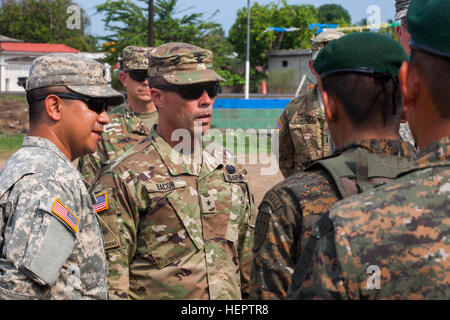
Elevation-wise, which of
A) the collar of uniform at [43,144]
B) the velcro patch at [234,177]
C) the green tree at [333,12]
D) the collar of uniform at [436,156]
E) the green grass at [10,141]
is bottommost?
the green grass at [10,141]

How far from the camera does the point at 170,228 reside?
9.74ft

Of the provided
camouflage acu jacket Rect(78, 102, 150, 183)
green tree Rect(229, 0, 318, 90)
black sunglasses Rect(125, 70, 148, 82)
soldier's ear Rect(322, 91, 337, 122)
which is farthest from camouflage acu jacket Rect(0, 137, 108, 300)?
green tree Rect(229, 0, 318, 90)

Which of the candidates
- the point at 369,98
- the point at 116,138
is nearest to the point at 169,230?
the point at 369,98

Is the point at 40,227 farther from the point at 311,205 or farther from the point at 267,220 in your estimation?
the point at 311,205

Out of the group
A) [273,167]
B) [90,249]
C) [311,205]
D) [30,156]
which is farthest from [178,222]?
[273,167]

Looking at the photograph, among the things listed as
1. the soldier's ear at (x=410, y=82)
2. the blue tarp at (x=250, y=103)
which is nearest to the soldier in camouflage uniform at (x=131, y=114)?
the soldier's ear at (x=410, y=82)

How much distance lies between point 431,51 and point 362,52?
550 mm

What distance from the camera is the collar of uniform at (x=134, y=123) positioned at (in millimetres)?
5461

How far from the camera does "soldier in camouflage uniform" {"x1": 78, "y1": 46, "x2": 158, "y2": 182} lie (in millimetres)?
5312

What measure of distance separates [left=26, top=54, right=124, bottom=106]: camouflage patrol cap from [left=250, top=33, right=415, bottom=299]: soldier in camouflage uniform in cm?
116

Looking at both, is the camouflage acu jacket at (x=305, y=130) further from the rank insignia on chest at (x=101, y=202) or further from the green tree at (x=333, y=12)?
the green tree at (x=333, y=12)

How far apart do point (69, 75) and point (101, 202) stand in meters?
0.65

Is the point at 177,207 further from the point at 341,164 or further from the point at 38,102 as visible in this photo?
the point at 341,164

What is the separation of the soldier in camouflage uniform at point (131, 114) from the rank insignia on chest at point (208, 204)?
2.32m
